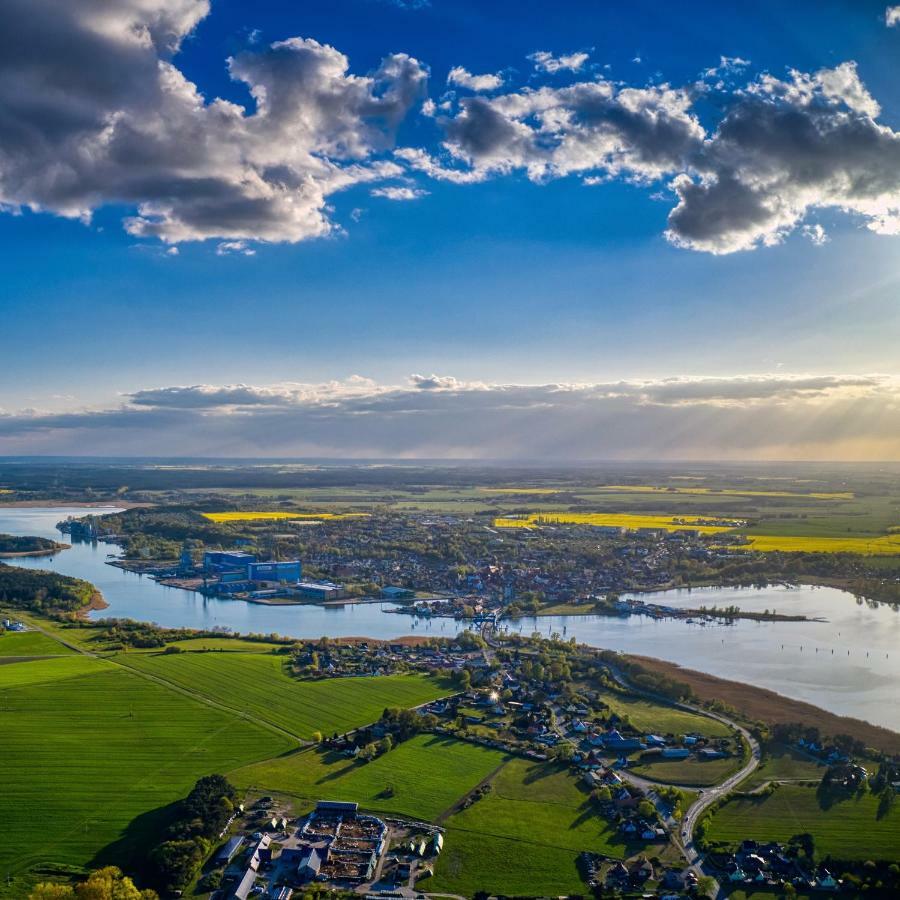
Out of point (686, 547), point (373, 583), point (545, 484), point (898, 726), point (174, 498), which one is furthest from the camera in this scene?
point (545, 484)

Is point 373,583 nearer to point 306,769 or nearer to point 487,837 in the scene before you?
point 306,769

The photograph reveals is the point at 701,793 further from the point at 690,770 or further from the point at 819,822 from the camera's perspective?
the point at 819,822

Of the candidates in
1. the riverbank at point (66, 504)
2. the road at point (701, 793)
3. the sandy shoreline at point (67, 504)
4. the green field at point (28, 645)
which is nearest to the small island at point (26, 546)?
the green field at point (28, 645)

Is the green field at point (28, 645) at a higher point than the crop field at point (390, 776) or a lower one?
higher

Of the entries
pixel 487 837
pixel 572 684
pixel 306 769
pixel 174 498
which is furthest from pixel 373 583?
pixel 174 498

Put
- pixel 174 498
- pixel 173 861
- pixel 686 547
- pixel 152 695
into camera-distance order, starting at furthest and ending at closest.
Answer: pixel 174 498 < pixel 686 547 < pixel 152 695 < pixel 173 861

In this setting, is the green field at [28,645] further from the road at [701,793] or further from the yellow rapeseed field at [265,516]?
the yellow rapeseed field at [265,516]

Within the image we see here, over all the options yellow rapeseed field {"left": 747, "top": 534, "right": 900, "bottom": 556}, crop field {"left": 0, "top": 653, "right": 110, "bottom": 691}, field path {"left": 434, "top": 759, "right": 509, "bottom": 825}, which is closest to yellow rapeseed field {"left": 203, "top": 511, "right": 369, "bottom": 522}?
yellow rapeseed field {"left": 747, "top": 534, "right": 900, "bottom": 556}
